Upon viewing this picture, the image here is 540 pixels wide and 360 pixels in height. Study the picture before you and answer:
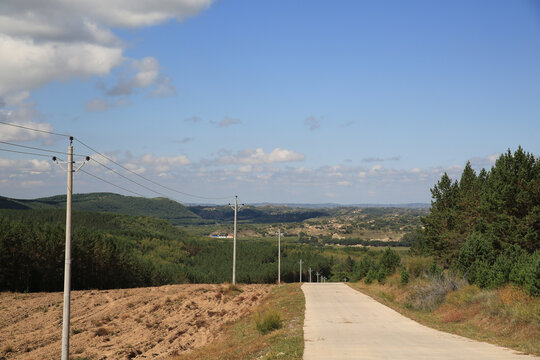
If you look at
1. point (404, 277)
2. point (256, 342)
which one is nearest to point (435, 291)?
point (404, 277)

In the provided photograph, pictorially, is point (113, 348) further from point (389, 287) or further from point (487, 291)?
point (389, 287)

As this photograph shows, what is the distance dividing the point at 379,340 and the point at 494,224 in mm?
29082

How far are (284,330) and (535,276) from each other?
12.2 m

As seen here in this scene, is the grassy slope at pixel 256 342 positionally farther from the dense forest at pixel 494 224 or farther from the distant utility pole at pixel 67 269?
the dense forest at pixel 494 224

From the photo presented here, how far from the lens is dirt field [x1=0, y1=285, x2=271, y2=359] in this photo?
2370 centimetres

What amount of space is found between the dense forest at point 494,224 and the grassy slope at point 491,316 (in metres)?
1.07

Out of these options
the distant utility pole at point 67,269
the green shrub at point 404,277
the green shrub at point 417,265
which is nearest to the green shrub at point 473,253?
the green shrub at point 404,277

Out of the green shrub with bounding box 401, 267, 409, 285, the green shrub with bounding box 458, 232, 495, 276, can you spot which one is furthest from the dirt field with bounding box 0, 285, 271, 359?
the green shrub with bounding box 458, 232, 495, 276

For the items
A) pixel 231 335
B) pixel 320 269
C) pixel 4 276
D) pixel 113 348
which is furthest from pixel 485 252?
pixel 320 269

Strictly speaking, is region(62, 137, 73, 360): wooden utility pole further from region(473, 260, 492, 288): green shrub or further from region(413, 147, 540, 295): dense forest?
region(473, 260, 492, 288): green shrub

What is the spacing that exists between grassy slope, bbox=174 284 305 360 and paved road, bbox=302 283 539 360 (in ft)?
1.68

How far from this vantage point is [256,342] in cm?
1934

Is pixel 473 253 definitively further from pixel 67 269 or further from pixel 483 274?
pixel 67 269

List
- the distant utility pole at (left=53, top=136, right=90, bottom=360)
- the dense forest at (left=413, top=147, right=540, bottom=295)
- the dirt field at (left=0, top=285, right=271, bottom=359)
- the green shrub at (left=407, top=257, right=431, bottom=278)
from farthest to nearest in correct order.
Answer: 1. the green shrub at (left=407, top=257, right=431, bottom=278)
2. the dense forest at (left=413, top=147, right=540, bottom=295)
3. the dirt field at (left=0, top=285, right=271, bottom=359)
4. the distant utility pole at (left=53, top=136, right=90, bottom=360)
